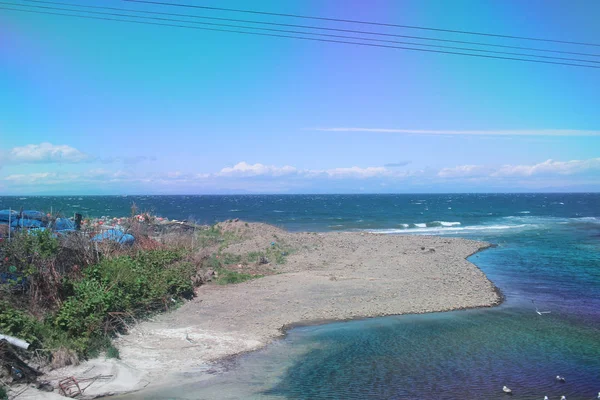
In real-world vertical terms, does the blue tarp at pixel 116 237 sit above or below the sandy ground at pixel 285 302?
above

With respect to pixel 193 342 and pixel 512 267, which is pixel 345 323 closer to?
pixel 193 342

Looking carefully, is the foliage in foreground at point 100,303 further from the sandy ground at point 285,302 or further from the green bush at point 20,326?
the sandy ground at point 285,302

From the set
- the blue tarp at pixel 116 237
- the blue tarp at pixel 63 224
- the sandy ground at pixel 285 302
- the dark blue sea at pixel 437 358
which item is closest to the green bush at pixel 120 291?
the sandy ground at pixel 285 302

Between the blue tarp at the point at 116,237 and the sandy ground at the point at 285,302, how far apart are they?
12.6 ft

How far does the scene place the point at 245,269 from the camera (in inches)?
900

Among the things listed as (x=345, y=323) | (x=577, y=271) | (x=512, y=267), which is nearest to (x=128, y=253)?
(x=345, y=323)

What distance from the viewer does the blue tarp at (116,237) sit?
56.7 feet

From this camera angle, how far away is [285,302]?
16906mm

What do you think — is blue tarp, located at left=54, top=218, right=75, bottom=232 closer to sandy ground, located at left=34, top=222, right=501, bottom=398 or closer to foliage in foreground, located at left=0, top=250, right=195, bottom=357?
foliage in foreground, located at left=0, top=250, right=195, bottom=357

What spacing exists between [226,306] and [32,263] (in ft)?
20.1

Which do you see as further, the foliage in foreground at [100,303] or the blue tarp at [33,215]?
the blue tarp at [33,215]

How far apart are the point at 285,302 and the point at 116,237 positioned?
7.24 m

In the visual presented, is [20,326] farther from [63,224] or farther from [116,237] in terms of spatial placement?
[63,224]

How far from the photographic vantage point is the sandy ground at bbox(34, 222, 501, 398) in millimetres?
11031
